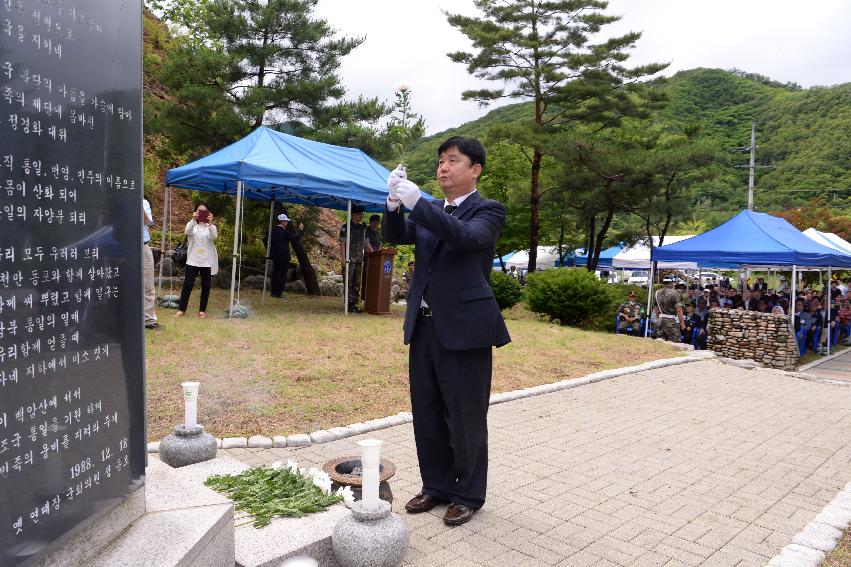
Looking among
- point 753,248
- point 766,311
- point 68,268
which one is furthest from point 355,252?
point 68,268

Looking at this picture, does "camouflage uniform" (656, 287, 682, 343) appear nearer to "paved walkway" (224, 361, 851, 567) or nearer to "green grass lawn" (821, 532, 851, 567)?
"paved walkway" (224, 361, 851, 567)

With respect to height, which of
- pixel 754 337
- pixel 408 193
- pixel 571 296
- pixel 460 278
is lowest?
pixel 754 337

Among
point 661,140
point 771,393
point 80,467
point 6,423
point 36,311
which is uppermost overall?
point 661,140

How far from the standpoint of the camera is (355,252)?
1177 centimetres

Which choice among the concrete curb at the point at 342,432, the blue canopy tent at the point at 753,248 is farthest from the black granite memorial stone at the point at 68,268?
the blue canopy tent at the point at 753,248

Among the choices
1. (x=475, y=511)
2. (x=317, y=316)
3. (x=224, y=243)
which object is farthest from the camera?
(x=224, y=243)

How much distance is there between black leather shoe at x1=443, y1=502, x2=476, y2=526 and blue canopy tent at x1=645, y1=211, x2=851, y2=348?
10352 millimetres

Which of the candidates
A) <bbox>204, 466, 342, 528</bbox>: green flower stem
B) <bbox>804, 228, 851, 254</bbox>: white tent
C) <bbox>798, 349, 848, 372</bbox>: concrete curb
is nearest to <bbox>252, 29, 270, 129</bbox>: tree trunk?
<bbox>204, 466, 342, 528</bbox>: green flower stem

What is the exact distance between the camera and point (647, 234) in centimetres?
2441

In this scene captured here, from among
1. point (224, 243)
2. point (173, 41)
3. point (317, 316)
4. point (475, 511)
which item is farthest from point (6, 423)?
point (173, 41)

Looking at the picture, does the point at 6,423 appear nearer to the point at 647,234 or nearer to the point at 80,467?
the point at 80,467

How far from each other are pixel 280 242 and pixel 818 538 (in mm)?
10885

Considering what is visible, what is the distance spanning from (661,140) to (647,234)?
4.15 metres

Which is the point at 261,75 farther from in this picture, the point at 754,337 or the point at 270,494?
the point at 270,494
